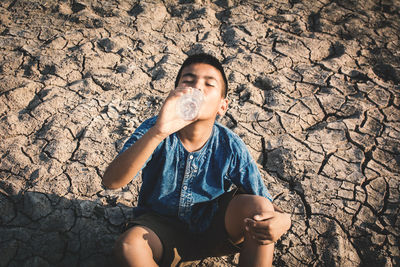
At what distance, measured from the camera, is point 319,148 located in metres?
2.01

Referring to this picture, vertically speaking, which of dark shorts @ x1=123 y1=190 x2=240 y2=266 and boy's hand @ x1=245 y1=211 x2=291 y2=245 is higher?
boy's hand @ x1=245 y1=211 x2=291 y2=245

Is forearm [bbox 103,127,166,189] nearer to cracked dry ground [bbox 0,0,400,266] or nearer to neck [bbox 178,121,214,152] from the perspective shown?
neck [bbox 178,121,214,152]

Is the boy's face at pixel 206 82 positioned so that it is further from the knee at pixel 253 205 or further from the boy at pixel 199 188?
the knee at pixel 253 205

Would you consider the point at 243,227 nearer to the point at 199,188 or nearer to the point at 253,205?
the point at 253,205

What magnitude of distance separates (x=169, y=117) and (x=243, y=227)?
59cm

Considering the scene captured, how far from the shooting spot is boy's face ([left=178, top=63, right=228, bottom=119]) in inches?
47.7

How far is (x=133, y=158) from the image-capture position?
1.04 meters

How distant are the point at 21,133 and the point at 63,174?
1.81ft

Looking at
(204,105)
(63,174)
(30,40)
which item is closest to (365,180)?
(204,105)

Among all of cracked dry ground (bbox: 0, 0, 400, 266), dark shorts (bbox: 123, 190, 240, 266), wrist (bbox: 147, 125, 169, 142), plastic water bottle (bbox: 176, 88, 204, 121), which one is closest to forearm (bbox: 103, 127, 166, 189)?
wrist (bbox: 147, 125, 169, 142)

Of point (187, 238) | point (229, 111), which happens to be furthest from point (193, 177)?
point (229, 111)

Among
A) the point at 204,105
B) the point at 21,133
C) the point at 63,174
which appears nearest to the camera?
the point at 204,105

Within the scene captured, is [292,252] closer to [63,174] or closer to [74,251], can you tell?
[74,251]

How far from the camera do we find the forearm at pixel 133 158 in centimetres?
103
